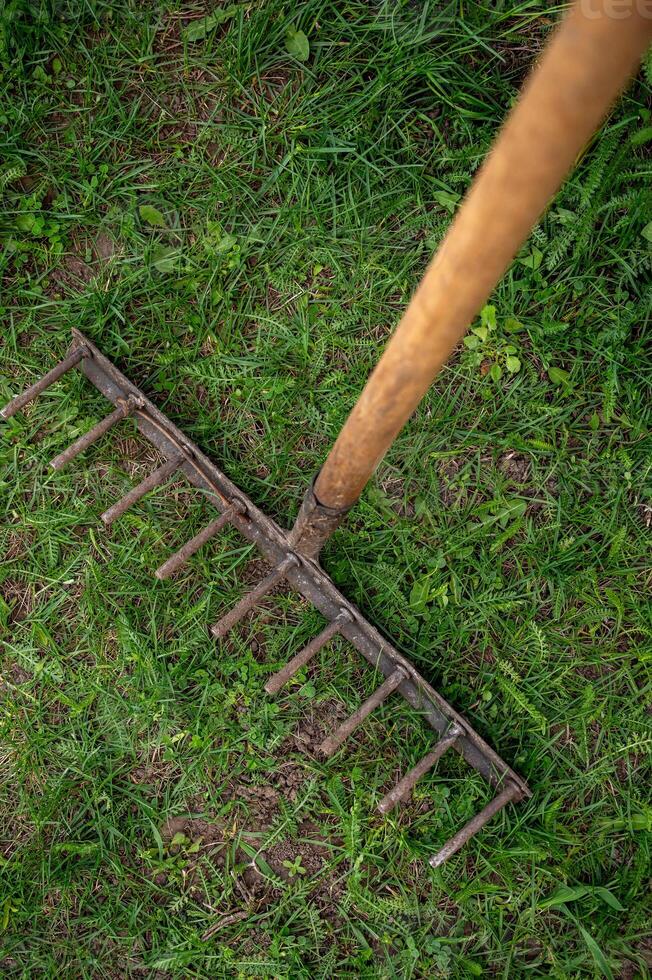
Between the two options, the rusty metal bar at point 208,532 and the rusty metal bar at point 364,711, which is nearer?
the rusty metal bar at point 364,711

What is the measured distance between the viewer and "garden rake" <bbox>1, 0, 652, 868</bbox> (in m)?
1.00

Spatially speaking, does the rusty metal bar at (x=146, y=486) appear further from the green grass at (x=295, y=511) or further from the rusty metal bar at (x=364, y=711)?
the rusty metal bar at (x=364, y=711)

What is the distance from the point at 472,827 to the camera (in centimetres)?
231

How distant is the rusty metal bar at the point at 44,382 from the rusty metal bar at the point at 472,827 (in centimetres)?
199

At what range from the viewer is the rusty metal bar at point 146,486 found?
232 centimetres

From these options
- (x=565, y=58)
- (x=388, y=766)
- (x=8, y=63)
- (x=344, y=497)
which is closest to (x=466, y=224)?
(x=565, y=58)

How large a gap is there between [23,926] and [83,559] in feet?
4.22

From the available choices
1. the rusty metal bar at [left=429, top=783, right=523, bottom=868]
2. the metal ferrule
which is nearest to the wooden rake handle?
the metal ferrule

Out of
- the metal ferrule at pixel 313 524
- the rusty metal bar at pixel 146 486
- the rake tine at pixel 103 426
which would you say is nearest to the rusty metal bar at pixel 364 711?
the metal ferrule at pixel 313 524

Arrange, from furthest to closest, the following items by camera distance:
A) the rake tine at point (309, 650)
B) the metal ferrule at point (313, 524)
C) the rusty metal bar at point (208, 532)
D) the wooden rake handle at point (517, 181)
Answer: the rusty metal bar at point (208, 532)
the rake tine at point (309, 650)
the metal ferrule at point (313, 524)
the wooden rake handle at point (517, 181)

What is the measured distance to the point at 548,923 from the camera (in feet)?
7.92

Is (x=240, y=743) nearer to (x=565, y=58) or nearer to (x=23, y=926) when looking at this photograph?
(x=23, y=926)

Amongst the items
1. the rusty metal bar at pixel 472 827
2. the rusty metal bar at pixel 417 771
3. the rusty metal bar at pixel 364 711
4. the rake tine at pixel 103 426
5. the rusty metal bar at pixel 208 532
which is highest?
the rake tine at pixel 103 426

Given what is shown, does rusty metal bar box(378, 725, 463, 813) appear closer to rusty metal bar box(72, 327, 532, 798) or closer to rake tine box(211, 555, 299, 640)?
rusty metal bar box(72, 327, 532, 798)
